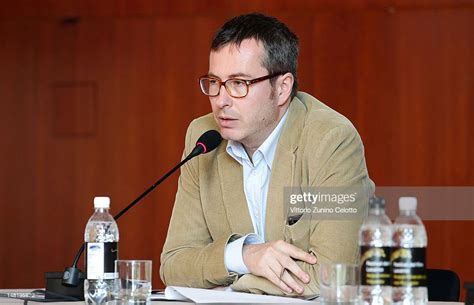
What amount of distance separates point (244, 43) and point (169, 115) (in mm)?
2741

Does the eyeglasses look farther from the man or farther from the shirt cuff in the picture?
the shirt cuff

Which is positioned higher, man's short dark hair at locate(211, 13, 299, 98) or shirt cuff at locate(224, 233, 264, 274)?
man's short dark hair at locate(211, 13, 299, 98)

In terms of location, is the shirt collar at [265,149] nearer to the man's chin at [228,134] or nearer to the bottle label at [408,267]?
the man's chin at [228,134]

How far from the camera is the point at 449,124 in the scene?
542cm

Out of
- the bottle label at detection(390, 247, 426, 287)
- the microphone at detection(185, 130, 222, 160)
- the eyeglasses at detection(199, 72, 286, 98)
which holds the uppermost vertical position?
the eyeglasses at detection(199, 72, 286, 98)

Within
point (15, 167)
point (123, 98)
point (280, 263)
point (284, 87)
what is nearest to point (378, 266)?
point (280, 263)

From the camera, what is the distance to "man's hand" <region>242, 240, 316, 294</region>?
8.71 ft

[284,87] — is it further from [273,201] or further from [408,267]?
[408,267]

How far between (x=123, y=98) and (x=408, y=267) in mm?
3908

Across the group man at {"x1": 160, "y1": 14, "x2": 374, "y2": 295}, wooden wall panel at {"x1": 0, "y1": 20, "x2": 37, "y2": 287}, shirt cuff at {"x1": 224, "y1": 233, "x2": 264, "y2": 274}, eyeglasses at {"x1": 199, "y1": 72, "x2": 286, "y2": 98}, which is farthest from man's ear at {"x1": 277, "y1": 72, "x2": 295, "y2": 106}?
wooden wall panel at {"x1": 0, "y1": 20, "x2": 37, "y2": 287}

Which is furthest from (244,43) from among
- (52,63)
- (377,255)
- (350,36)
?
(52,63)

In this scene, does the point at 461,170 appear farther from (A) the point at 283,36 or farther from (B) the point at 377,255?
(B) the point at 377,255

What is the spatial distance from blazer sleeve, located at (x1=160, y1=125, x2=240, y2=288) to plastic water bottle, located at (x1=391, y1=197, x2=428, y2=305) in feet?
2.78

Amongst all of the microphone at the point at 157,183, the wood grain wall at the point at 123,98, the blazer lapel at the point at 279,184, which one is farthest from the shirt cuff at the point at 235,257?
the wood grain wall at the point at 123,98
